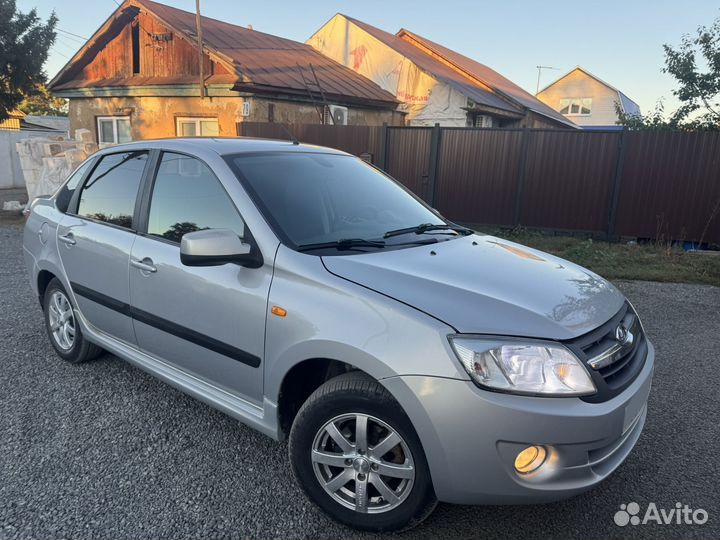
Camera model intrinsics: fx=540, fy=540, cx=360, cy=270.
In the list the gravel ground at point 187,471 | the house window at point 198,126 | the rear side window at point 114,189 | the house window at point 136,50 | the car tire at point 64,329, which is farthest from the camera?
the house window at point 136,50

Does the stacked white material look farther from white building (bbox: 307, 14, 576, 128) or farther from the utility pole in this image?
white building (bbox: 307, 14, 576, 128)

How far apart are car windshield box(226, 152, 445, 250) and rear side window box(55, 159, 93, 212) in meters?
1.73

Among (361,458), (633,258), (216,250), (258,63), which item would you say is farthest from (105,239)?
(258,63)

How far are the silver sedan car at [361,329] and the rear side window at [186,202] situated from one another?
0.04 feet

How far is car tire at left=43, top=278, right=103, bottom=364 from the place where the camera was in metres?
4.00

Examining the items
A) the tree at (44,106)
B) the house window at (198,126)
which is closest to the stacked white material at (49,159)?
the house window at (198,126)

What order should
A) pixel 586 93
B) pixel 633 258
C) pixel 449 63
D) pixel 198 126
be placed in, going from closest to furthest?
pixel 633 258, pixel 198 126, pixel 449 63, pixel 586 93

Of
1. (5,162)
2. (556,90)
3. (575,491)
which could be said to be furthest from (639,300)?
(556,90)

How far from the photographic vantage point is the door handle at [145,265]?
10.0ft

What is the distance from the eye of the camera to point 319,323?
2.30 m

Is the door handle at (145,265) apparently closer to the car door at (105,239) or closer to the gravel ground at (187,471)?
the car door at (105,239)

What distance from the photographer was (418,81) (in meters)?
17.9

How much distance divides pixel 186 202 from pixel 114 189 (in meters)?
0.88

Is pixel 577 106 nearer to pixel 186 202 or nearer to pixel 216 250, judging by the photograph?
pixel 186 202
